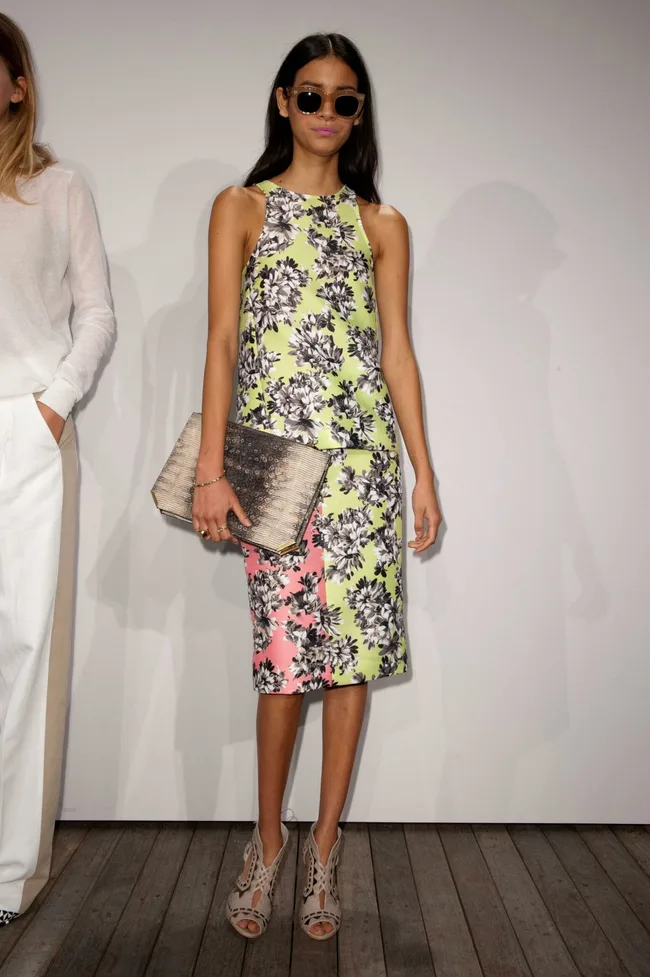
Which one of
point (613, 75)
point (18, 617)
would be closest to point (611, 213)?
point (613, 75)

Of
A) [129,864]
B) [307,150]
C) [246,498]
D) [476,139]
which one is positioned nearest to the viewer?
[246,498]

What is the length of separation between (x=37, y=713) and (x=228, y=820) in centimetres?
71

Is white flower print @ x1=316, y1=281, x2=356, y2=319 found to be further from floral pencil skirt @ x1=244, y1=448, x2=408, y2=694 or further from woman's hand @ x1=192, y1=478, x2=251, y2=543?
woman's hand @ x1=192, y1=478, x2=251, y2=543

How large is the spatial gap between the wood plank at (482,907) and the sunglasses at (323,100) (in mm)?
1771

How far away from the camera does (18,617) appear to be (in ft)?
6.75

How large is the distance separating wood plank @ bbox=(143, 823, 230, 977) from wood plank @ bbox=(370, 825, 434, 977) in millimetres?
388

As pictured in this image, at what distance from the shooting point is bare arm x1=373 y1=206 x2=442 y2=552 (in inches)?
85.6

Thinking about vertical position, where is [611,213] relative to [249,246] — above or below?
above

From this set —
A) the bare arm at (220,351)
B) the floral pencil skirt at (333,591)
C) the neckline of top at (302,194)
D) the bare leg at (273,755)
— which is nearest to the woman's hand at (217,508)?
the bare arm at (220,351)

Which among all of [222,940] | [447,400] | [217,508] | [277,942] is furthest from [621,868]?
[217,508]

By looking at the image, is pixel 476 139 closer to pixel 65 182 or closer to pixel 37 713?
pixel 65 182

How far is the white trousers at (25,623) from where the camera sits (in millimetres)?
2018

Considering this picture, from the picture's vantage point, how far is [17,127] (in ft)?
6.99

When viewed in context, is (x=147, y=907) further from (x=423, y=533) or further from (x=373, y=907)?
(x=423, y=533)
